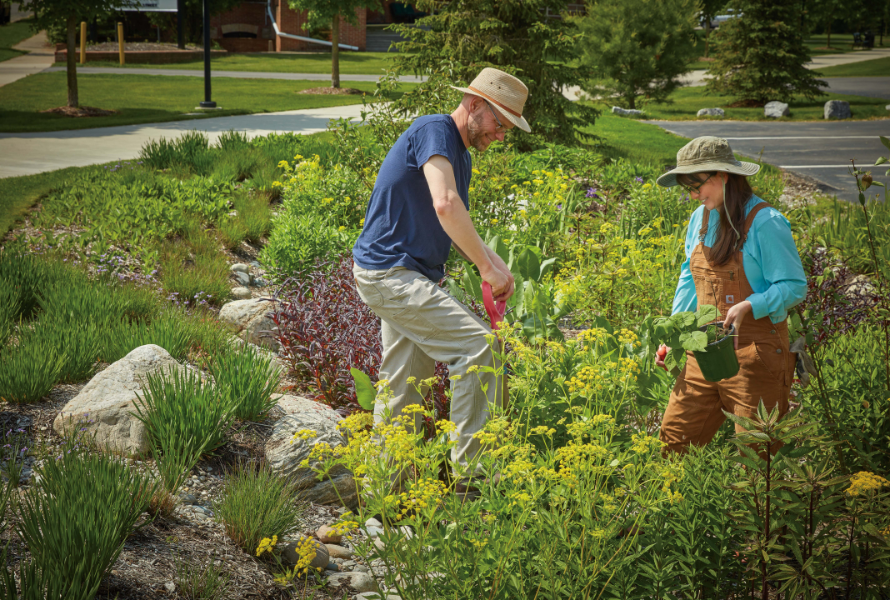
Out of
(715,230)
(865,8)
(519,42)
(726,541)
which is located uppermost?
(865,8)

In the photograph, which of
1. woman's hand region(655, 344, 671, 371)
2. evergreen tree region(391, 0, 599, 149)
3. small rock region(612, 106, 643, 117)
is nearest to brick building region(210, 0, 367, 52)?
small rock region(612, 106, 643, 117)

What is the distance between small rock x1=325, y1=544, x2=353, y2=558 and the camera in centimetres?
280

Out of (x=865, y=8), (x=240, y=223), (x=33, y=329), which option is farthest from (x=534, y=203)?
(x=865, y=8)

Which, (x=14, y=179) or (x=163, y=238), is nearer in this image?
(x=163, y=238)

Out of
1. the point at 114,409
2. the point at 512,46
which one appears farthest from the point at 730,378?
the point at 512,46

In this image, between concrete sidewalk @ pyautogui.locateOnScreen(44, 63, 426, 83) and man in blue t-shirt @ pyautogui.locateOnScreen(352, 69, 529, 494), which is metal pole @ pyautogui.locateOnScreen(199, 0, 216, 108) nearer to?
concrete sidewalk @ pyautogui.locateOnScreen(44, 63, 426, 83)

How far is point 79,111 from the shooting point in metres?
14.9

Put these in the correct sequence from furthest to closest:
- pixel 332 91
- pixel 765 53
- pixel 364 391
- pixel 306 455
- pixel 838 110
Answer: pixel 765 53
pixel 332 91
pixel 838 110
pixel 306 455
pixel 364 391

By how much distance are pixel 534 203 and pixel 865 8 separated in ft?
149

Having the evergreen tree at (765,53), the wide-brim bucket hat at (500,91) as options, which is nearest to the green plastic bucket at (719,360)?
the wide-brim bucket hat at (500,91)

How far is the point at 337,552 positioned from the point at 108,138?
1127 cm

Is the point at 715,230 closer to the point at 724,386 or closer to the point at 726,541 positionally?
the point at 724,386

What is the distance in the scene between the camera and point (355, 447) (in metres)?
1.99

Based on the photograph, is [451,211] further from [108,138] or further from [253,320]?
[108,138]
